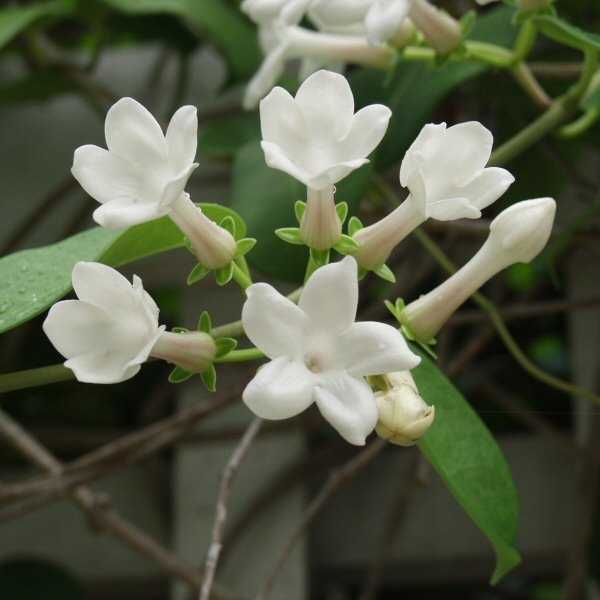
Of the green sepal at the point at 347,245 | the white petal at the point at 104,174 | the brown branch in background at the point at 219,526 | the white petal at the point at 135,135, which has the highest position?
the white petal at the point at 135,135

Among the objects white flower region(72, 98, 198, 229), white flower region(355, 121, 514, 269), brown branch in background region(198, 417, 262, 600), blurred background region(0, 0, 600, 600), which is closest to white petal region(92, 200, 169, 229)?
white flower region(72, 98, 198, 229)

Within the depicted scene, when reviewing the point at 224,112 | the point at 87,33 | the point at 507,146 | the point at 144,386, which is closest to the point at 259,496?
the point at 144,386

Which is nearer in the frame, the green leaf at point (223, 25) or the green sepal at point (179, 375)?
the green sepal at point (179, 375)

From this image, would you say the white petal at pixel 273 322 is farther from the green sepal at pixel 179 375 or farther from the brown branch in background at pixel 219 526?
the brown branch in background at pixel 219 526

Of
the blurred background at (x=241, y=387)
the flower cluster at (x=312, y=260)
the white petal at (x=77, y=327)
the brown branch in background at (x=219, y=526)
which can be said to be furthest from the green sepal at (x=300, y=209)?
the blurred background at (x=241, y=387)

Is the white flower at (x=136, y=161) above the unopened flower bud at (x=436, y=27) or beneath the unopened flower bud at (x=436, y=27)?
above

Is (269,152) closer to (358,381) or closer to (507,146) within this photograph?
(358,381)
